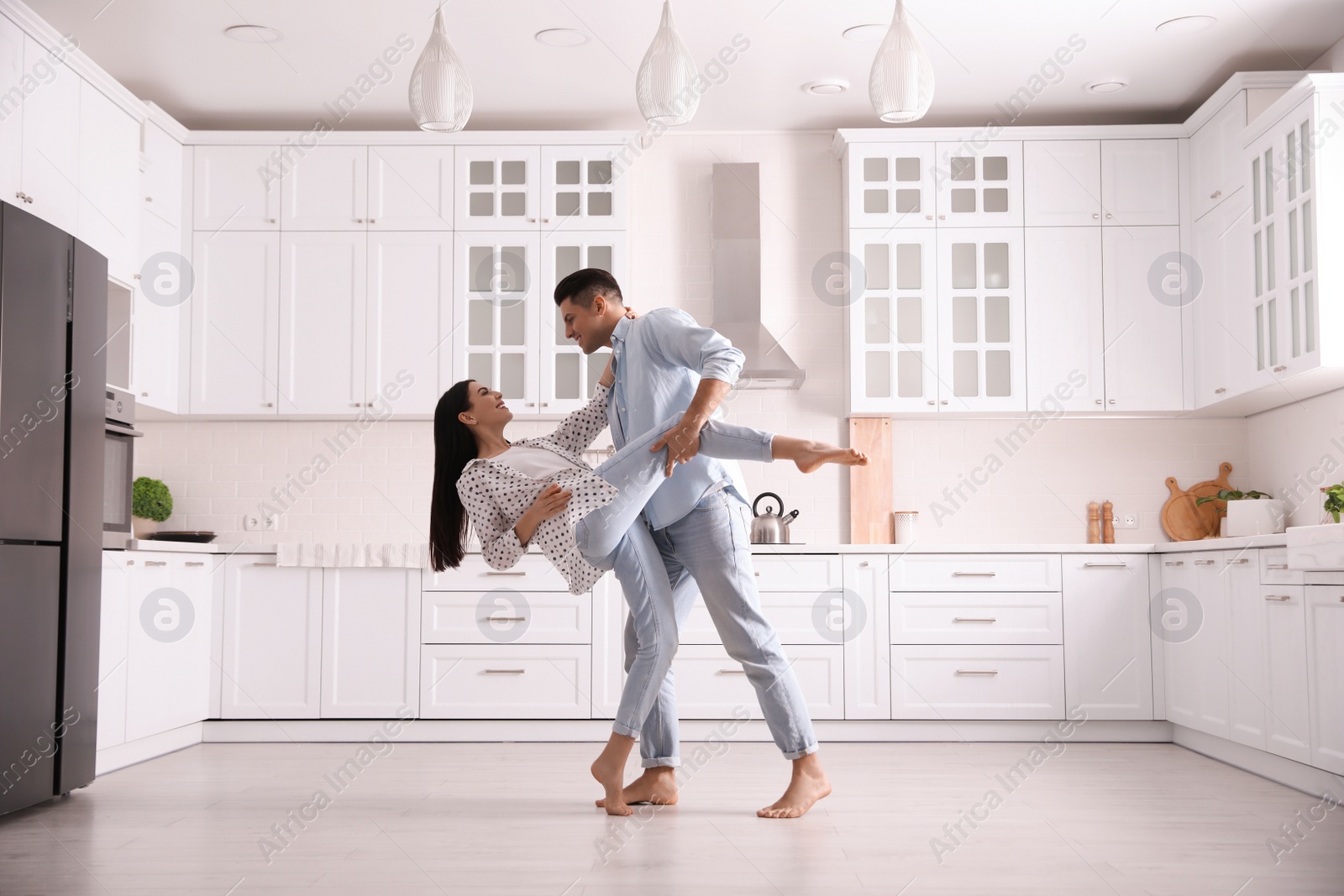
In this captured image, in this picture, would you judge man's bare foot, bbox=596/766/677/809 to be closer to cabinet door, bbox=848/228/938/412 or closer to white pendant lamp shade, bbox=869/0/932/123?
white pendant lamp shade, bbox=869/0/932/123

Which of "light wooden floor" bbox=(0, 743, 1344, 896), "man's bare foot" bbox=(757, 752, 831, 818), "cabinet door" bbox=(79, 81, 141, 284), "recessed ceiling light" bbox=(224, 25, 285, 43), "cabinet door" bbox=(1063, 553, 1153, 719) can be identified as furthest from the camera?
"cabinet door" bbox=(1063, 553, 1153, 719)

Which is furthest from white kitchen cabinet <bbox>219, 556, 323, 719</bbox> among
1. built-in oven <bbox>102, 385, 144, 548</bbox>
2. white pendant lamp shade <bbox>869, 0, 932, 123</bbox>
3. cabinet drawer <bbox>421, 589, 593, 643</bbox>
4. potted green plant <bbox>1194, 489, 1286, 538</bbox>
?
potted green plant <bbox>1194, 489, 1286, 538</bbox>

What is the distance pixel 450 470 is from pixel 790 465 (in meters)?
2.53

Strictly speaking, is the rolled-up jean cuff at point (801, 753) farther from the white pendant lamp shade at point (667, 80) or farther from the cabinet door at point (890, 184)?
the cabinet door at point (890, 184)

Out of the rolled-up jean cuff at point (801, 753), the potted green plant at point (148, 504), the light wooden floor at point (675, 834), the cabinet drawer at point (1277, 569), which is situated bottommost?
the light wooden floor at point (675, 834)

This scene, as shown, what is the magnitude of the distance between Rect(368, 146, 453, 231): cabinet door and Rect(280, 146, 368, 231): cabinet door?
4cm

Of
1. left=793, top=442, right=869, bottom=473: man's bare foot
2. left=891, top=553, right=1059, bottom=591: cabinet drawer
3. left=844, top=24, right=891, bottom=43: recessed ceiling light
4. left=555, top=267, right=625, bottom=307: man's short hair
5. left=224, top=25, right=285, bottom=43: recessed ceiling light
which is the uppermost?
left=844, top=24, right=891, bottom=43: recessed ceiling light

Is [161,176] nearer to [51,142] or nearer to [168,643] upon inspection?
[51,142]

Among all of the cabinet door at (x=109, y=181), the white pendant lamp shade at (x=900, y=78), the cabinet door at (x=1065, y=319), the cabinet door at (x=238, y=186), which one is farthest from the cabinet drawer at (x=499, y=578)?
the white pendant lamp shade at (x=900, y=78)

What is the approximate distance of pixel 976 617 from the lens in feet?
14.7

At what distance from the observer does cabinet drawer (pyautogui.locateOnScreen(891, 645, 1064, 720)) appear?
4.45 meters

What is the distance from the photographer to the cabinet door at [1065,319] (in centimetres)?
489

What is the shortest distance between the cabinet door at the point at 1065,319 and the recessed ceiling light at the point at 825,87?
3.41ft

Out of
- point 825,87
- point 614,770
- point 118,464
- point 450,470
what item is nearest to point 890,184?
point 825,87
